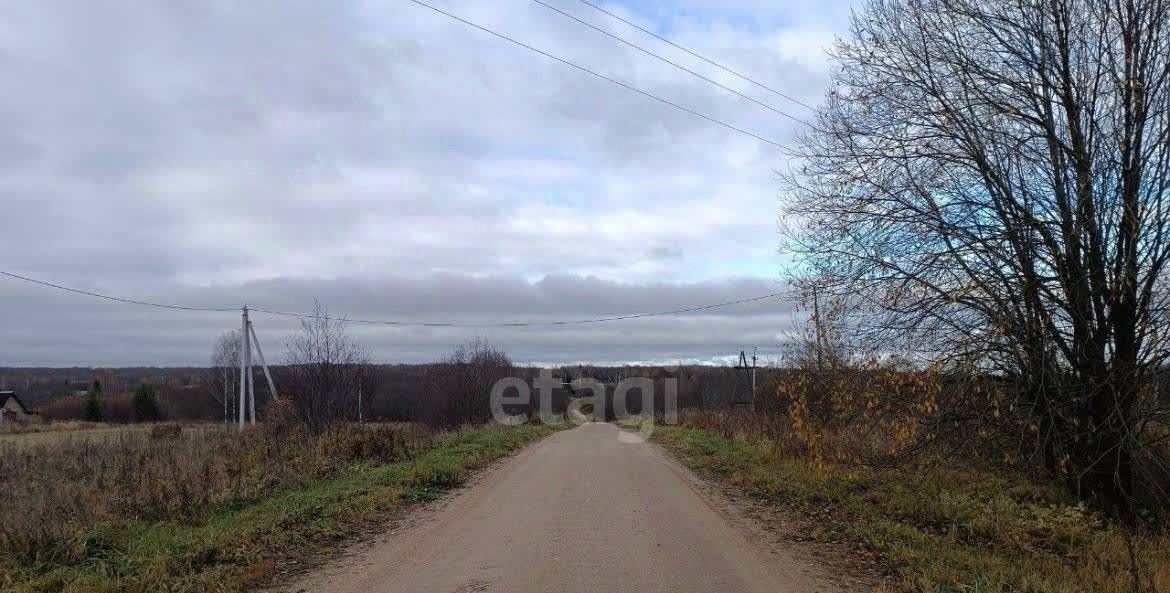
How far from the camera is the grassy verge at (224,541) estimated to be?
281 inches

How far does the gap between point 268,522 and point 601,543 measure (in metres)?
3.94

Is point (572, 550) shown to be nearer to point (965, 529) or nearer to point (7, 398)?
point (965, 529)

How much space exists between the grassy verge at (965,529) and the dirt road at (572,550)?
1.10 meters

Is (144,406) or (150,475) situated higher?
(150,475)

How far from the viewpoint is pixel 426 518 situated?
35.1 ft

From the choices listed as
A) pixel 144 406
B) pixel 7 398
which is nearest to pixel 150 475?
pixel 144 406

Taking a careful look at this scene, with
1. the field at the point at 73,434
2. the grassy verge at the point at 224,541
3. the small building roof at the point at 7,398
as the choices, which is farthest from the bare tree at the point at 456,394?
the small building roof at the point at 7,398

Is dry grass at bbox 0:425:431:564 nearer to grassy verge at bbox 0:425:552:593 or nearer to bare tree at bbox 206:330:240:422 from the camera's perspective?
grassy verge at bbox 0:425:552:593

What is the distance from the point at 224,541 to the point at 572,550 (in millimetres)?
3578

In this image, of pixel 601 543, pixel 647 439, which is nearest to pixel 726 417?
pixel 647 439

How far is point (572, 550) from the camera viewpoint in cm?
816

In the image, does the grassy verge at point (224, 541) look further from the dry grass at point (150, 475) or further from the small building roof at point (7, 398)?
the small building roof at point (7, 398)

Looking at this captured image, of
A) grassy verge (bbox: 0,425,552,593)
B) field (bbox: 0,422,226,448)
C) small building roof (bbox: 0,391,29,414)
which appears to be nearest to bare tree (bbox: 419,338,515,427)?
field (bbox: 0,422,226,448)

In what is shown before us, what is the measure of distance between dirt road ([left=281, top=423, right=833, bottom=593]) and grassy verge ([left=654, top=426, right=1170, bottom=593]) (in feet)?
3.62
